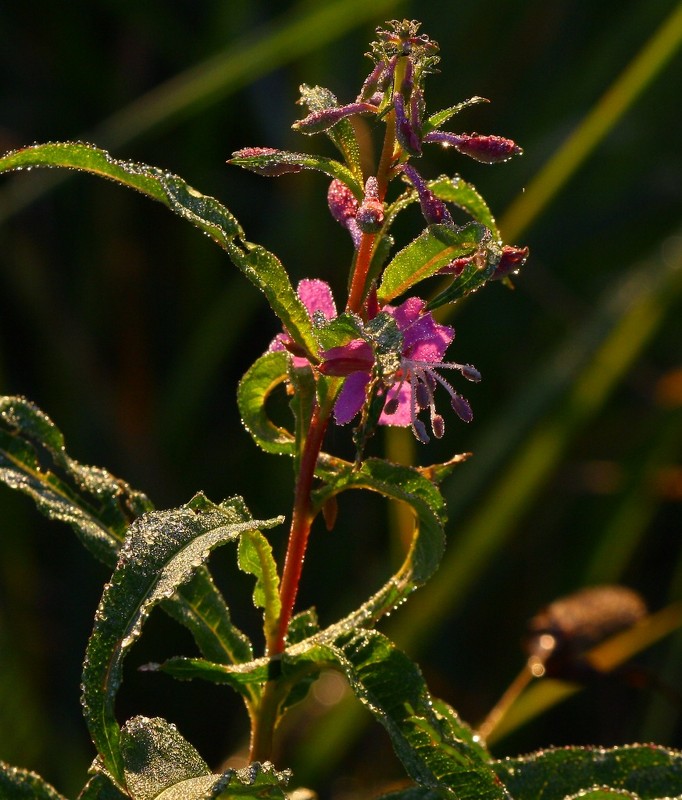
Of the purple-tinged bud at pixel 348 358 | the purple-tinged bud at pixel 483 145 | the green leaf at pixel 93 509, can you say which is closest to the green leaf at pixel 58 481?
the green leaf at pixel 93 509

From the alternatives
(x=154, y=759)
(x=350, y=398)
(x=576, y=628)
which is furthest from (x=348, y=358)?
(x=576, y=628)

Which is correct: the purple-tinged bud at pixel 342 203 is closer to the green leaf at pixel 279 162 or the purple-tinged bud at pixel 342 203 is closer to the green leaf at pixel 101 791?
the green leaf at pixel 279 162

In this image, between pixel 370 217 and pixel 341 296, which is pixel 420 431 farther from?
pixel 341 296

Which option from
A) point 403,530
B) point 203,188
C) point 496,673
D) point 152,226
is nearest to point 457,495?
point 403,530

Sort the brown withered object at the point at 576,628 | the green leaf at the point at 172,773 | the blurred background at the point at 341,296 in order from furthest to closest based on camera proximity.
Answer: the blurred background at the point at 341,296
the brown withered object at the point at 576,628
the green leaf at the point at 172,773

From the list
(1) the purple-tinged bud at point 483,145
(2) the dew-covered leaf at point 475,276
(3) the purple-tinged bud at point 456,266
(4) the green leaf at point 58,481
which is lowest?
(4) the green leaf at point 58,481

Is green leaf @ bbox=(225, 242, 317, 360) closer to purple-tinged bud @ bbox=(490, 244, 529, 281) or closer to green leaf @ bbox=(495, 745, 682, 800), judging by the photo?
purple-tinged bud @ bbox=(490, 244, 529, 281)

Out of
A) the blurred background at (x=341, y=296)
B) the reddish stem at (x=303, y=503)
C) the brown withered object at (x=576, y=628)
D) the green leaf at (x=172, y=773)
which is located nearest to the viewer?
the green leaf at (x=172, y=773)

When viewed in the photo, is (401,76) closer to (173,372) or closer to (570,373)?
(570,373)
